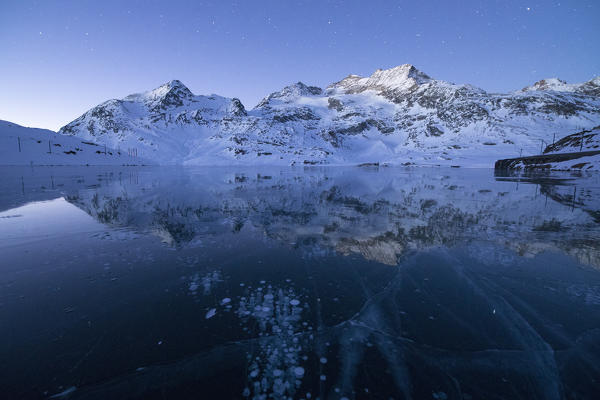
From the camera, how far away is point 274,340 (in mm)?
3459

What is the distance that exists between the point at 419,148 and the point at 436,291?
18957 cm

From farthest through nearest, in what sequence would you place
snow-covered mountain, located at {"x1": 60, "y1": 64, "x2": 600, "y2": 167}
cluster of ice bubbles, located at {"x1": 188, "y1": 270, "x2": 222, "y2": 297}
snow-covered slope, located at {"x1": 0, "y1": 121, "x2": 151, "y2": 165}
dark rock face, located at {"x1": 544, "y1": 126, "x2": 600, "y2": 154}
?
snow-covered mountain, located at {"x1": 60, "y1": 64, "x2": 600, "y2": 167} < snow-covered slope, located at {"x1": 0, "y1": 121, "x2": 151, "y2": 165} < dark rock face, located at {"x1": 544, "y1": 126, "x2": 600, "y2": 154} < cluster of ice bubbles, located at {"x1": 188, "y1": 270, "x2": 222, "y2": 297}

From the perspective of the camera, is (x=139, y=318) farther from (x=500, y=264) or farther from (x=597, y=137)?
(x=597, y=137)

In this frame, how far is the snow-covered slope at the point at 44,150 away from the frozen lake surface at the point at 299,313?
93586mm

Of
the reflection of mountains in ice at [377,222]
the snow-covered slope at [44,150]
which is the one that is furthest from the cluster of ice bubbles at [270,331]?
the snow-covered slope at [44,150]

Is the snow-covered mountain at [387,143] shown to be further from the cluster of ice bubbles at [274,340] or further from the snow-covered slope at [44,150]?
the cluster of ice bubbles at [274,340]

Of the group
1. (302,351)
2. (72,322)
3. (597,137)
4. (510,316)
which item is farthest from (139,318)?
(597,137)

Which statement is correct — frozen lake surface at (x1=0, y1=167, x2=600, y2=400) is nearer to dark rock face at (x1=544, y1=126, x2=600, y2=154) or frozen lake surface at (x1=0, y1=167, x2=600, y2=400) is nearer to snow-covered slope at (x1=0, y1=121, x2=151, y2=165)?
dark rock face at (x1=544, y1=126, x2=600, y2=154)

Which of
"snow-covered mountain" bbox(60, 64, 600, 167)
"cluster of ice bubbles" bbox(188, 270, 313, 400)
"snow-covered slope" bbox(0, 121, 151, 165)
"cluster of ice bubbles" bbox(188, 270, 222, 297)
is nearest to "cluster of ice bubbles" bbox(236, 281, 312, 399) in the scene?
"cluster of ice bubbles" bbox(188, 270, 313, 400)

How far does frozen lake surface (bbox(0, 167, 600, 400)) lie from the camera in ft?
9.24

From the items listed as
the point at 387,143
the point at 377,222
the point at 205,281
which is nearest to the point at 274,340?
the point at 205,281

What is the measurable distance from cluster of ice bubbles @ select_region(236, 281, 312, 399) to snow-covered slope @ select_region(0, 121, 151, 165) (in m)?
100

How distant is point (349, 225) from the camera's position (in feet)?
30.6

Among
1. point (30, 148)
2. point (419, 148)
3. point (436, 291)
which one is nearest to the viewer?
point (436, 291)
